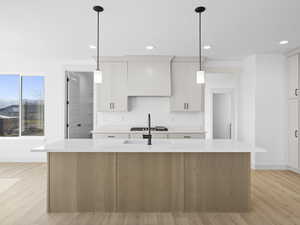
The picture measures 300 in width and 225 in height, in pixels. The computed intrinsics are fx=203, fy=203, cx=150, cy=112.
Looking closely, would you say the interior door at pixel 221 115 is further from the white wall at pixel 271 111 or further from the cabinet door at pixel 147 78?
the cabinet door at pixel 147 78

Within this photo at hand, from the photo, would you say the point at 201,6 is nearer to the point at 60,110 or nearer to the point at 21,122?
the point at 60,110

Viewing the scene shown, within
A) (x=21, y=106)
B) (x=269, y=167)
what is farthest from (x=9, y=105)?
(x=269, y=167)

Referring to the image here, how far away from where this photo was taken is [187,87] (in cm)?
464

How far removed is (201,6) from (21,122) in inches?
193

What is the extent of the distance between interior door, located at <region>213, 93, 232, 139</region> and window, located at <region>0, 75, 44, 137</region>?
483 cm

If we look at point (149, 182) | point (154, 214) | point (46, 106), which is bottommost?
point (154, 214)

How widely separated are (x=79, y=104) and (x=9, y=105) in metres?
1.65

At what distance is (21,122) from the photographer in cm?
509

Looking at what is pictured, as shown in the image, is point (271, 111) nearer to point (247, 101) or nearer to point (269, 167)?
point (247, 101)

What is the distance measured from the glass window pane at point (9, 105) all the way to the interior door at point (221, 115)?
5416mm

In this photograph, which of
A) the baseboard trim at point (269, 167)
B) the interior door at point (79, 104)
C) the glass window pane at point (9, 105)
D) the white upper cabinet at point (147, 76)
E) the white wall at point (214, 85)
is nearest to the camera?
the baseboard trim at point (269, 167)

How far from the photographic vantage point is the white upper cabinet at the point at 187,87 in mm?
4637

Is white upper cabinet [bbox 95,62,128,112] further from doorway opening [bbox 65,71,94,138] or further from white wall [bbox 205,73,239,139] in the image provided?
white wall [bbox 205,73,239,139]

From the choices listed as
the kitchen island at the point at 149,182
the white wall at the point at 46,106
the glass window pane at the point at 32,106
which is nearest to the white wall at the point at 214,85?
the kitchen island at the point at 149,182
